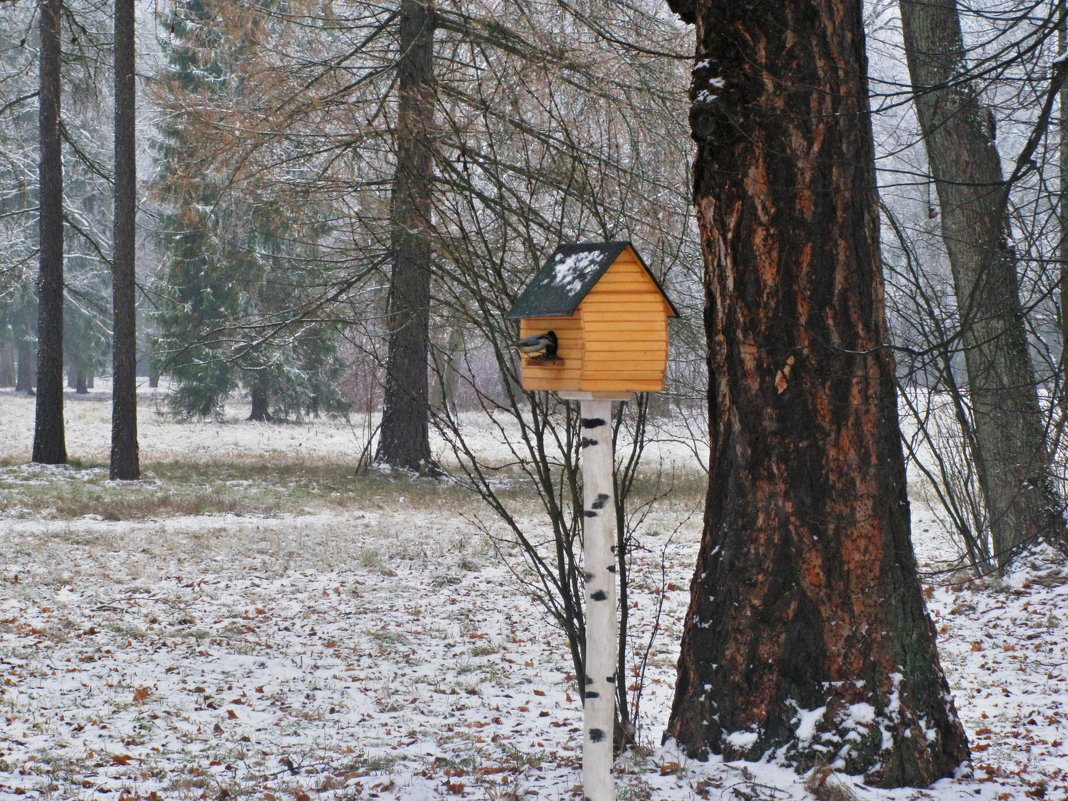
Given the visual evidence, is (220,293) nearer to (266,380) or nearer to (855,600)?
(266,380)

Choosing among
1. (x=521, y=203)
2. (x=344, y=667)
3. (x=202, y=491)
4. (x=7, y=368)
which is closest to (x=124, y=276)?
(x=202, y=491)

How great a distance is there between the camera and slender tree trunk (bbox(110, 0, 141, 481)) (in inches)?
508

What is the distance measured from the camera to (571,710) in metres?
5.45

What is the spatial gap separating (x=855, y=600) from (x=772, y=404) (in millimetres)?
761

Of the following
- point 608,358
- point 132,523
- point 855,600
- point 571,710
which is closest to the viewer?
point 608,358

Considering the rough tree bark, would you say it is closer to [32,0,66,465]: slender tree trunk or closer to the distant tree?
the distant tree

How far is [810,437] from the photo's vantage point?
3.64m

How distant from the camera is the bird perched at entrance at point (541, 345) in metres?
3.34

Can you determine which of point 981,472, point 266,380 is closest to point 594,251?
point 981,472

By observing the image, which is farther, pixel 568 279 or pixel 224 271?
pixel 224 271

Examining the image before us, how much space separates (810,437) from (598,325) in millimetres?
947

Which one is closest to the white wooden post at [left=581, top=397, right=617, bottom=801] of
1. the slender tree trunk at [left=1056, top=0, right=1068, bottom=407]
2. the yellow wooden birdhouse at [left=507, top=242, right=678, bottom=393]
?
the yellow wooden birdhouse at [left=507, top=242, right=678, bottom=393]

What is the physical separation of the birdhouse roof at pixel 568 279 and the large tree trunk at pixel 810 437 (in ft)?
1.63

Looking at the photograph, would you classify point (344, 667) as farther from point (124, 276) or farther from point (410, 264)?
point (124, 276)
